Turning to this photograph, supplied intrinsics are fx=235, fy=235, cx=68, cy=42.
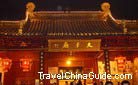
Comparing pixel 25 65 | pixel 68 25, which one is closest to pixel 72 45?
pixel 68 25

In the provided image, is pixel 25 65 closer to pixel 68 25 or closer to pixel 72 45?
pixel 68 25

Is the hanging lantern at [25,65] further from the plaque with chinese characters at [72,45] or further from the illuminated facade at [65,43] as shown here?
the plaque with chinese characters at [72,45]

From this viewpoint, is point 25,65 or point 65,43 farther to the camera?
point 25,65

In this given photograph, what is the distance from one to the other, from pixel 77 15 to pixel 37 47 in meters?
4.34

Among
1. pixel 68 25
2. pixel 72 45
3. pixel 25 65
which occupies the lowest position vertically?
pixel 25 65

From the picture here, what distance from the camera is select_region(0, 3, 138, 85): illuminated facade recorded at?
405 inches

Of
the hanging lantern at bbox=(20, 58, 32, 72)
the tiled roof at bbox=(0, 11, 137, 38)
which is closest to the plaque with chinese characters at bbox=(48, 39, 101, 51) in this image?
the tiled roof at bbox=(0, 11, 137, 38)

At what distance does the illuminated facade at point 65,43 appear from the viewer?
10.3m

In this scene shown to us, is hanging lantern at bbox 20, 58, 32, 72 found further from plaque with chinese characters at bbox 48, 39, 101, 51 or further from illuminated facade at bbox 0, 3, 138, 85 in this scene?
plaque with chinese characters at bbox 48, 39, 101, 51

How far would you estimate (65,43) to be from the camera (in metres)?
10.3

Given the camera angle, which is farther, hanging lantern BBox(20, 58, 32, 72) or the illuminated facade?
hanging lantern BBox(20, 58, 32, 72)

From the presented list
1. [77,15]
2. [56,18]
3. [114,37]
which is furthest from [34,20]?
[114,37]

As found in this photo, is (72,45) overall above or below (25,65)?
above

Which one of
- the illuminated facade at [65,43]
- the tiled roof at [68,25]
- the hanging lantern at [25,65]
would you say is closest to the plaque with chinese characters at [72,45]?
the illuminated facade at [65,43]
